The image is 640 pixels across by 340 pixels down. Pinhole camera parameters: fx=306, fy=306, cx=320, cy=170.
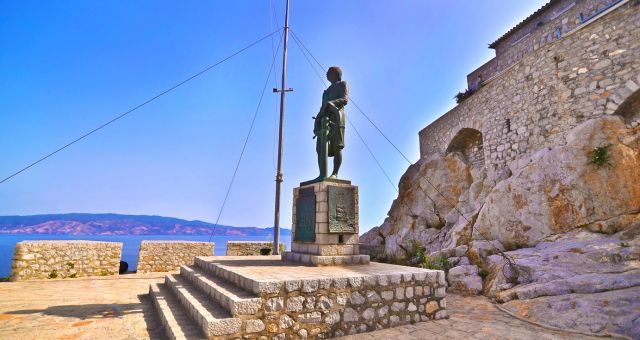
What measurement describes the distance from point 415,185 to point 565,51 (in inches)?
344

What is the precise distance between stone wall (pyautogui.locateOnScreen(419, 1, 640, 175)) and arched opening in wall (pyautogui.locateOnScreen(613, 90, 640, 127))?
0.17 m

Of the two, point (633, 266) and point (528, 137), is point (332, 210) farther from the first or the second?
point (528, 137)

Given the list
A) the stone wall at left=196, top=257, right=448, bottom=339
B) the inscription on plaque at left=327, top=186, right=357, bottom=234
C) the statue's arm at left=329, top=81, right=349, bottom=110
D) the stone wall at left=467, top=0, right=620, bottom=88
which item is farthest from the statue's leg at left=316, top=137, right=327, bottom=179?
the stone wall at left=467, top=0, right=620, bottom=88

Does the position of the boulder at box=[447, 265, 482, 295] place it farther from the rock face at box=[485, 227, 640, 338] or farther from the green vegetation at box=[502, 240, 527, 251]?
the green vegetation at box=[502, 240, 527, 251]

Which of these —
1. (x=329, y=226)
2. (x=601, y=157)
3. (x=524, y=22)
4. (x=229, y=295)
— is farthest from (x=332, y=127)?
(x=524, y=22)

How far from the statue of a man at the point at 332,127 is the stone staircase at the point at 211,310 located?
3313mm

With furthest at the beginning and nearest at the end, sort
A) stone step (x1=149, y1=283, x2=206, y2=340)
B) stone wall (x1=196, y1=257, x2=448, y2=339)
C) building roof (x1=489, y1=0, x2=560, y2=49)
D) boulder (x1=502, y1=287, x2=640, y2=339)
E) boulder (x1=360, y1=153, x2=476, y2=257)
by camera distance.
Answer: building roof (x1=489, y1=0, x2=560, y2=49)
boulder (x1=360, y1=153, x2=476, y2=257)
boulder (x1=502, y1=287, x2=640, y2=339)
stone wall (x1=196, y1=257, x2=448, y2=339)
stone step (x1=149, y1=283, x2=206, y2=340)

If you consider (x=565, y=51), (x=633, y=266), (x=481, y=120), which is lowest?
(x=633, y=266)

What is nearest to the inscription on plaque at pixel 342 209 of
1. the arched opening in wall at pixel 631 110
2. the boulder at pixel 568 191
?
the boulder at pixel 568 191

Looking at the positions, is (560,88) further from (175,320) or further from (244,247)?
(244,247)

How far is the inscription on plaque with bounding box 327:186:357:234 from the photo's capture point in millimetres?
6492

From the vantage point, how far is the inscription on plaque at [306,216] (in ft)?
22.1

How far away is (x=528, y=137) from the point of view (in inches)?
457

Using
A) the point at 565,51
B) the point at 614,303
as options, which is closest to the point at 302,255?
the point at 614,303
